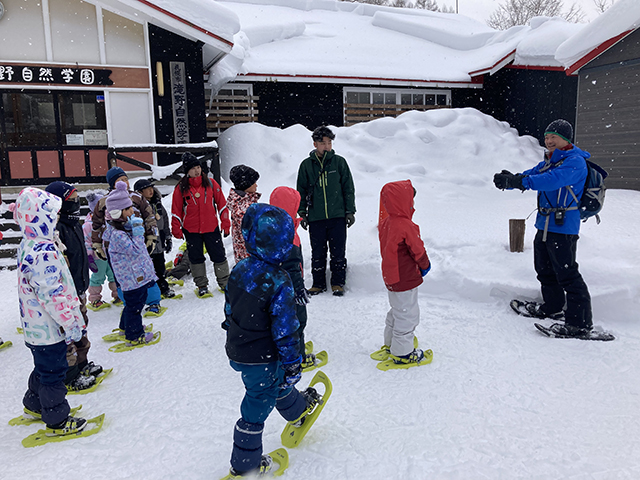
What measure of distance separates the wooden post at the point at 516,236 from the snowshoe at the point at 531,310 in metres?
0.93

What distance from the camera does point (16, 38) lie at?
1020 centimetres

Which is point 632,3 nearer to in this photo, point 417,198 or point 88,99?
point 417,198

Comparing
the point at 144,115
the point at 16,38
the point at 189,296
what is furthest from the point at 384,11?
the point at 189,296

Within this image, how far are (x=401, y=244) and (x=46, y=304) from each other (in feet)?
8.38

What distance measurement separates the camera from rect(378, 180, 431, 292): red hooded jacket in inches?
136

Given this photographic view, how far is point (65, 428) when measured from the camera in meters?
2.79

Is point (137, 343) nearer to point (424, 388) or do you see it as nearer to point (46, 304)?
point (46, 304)

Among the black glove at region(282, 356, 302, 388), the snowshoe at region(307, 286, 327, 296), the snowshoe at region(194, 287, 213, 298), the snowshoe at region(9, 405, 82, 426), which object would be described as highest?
the black glove at region(282, 356, 302, 388)

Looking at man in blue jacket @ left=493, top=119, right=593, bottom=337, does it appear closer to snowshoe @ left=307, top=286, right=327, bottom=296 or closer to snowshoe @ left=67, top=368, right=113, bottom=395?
snowshoe @ left=307, top=286, right=327, bottom=296

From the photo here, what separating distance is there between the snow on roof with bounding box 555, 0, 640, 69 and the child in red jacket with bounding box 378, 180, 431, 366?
22.3 ft

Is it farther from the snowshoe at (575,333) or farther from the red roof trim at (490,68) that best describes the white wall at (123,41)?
the snowshoe at (575,333)

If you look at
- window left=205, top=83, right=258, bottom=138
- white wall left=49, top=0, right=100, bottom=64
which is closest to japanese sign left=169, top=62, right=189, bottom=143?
white wall left=49, top=0, right=100, bottom=64

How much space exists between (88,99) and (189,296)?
7816mm

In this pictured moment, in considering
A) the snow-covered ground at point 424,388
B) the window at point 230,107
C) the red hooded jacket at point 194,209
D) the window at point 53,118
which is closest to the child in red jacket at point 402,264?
the snow-covered ground at point 424,388
